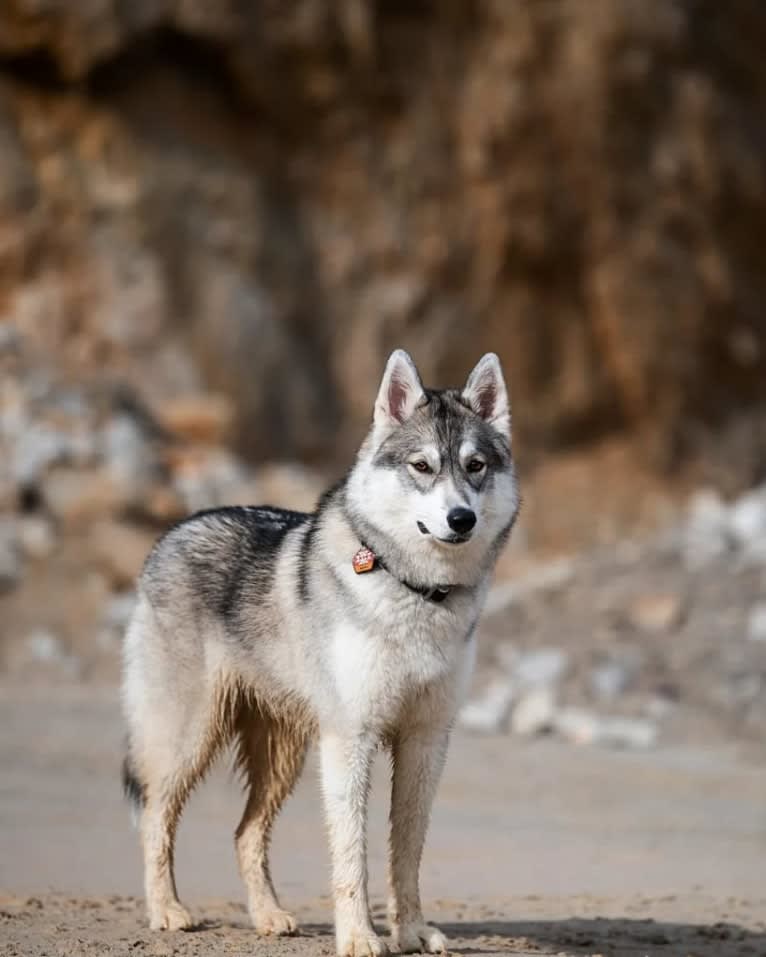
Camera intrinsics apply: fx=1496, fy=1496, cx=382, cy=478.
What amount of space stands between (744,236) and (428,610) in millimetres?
16893

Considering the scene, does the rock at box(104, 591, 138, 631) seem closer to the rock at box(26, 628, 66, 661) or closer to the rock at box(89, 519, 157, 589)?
the rock at box(89, 519, 157, 589)

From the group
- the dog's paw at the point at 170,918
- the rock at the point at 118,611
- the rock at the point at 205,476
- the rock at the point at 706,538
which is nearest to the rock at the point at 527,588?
the rock at the point at 706,538

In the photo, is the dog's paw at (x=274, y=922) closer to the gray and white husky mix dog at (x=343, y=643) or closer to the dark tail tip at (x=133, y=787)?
the gray and white husky mix dog at (x=343, y=643)

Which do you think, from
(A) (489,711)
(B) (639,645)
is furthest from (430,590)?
(B) (639,645)

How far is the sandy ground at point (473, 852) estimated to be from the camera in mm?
5863

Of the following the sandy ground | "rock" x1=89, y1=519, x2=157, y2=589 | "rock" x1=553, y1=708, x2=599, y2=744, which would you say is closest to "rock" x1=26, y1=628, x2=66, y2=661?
"rock" x1=89, y1=519, x2=157, y2=589

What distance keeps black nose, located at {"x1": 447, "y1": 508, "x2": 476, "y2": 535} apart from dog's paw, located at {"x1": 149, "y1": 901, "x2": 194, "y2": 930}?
1939 mm

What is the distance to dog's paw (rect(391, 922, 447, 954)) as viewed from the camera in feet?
17.2

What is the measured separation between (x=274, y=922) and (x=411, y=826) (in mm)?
775

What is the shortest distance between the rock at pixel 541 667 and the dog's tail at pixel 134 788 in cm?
586

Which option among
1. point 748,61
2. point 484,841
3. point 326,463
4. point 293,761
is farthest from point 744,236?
point 293,761

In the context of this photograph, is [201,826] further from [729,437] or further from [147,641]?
[729,437]

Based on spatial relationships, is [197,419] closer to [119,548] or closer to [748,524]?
[119,548]

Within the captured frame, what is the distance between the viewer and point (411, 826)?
17.4ft
